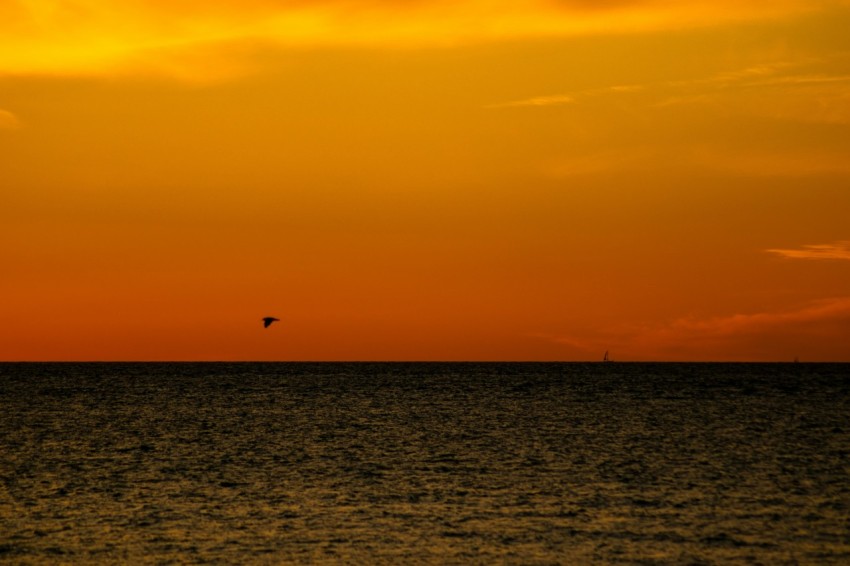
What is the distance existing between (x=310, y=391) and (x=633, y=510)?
13761 cm

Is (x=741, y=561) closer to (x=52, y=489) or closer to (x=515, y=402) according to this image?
(x=52, y=489)

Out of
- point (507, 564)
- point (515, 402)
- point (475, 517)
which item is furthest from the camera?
point (515, 402)

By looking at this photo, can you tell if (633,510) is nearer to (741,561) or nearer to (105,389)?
(741,561)

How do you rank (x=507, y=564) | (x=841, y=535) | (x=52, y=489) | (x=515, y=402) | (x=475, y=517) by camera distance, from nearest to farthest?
(x=507, y=564), (x=841, y=535), (x=475, y=517), (x=52, y=489), (x=515, y=402)

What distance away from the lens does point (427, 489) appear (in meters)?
56.3

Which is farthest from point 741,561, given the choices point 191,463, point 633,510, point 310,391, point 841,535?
point 310,391

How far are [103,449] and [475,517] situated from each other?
128ft

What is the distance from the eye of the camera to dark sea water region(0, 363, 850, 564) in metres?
41.6

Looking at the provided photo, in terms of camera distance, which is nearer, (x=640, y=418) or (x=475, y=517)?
(x=475, y=517)

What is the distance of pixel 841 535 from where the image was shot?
143 feet

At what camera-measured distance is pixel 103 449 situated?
257 feet

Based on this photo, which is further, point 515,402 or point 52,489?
point 515,402

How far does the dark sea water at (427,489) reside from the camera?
41.6 metres

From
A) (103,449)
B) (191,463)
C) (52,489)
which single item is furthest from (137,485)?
(103,449)
